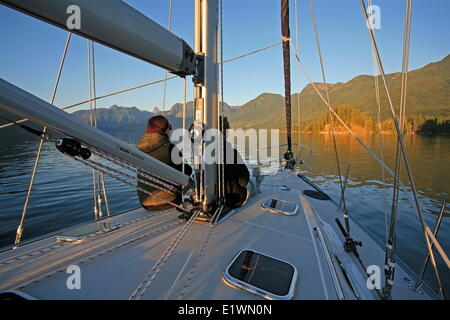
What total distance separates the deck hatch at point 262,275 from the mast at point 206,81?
35.2 inches

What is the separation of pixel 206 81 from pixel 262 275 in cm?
186

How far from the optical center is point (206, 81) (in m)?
2.09

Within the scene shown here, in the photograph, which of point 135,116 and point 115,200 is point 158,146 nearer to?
point 115,200

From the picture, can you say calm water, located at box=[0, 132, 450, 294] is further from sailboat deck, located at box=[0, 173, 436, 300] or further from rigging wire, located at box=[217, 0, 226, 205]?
rigging wire, located at box=[217, 0, 226, 205]

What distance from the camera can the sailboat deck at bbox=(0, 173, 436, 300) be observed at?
1.19m

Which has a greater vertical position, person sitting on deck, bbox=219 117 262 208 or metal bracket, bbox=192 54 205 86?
metal bracket, bbox=192 54 205 86

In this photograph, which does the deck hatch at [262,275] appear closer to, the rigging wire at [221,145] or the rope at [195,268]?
the rope at [195,268]

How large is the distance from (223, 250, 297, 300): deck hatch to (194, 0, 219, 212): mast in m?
0.89

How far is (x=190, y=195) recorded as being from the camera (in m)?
2.20
